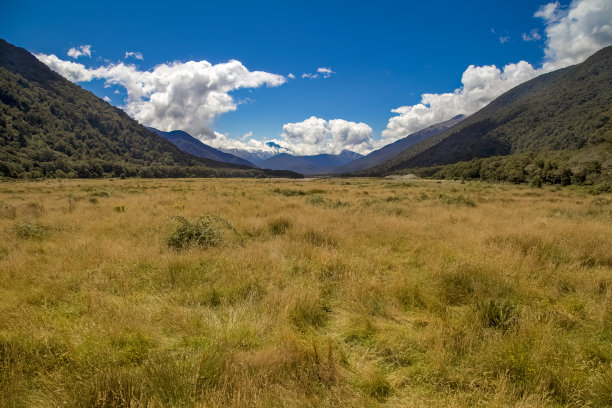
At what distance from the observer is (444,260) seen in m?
6.17

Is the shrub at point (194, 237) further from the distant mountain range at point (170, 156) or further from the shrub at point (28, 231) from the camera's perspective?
the distant mountain range at point (170, 156)

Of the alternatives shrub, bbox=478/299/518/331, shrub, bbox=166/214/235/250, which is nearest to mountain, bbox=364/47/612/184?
shrub, bbox=478/299/518/331

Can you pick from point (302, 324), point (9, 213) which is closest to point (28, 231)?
point (9, 213)

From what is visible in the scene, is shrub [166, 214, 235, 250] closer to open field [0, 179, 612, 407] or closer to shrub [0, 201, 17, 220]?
open field [0, 179, 612, 407]

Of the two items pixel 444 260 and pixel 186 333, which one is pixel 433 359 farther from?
pixel 444 260

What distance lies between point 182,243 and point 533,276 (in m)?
8.02

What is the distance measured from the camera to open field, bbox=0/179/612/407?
8.12ft

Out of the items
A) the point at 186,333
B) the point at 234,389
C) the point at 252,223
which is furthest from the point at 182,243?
the point at 234,389

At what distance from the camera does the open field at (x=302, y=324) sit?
8.12ft

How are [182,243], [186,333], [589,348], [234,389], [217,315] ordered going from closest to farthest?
Answer: [234,389], [589,348], [186,333], [217,315], [182,243]

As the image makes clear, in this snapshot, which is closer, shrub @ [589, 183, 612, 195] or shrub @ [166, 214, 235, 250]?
shrub @ [166, 214, 235, 250]

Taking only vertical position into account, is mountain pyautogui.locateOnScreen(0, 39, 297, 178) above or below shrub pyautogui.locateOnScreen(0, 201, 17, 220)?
above

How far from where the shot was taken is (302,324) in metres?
3.78

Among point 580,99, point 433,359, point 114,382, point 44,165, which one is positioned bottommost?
point 433,359
